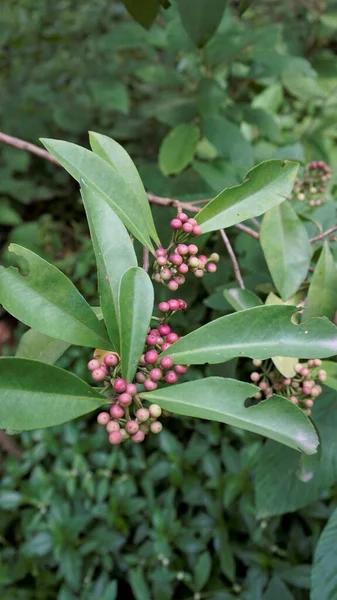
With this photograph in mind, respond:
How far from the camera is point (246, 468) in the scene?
160cm

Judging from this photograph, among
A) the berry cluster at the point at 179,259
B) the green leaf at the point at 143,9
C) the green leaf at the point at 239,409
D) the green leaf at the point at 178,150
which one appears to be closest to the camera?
the green leaf at the point at 239,409

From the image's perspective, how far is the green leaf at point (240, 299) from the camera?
72 cm

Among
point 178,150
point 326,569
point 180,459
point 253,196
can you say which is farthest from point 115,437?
point 180,459

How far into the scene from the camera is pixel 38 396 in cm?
51

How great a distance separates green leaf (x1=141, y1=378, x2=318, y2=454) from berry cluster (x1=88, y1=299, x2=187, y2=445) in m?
0.02

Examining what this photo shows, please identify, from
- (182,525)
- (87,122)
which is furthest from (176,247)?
(87,122)

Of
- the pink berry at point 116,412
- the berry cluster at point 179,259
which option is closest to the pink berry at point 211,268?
the berry cluster at point 179,259

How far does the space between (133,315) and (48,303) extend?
0.32 feet

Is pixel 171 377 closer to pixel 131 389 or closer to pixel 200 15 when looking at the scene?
pixel 131 389

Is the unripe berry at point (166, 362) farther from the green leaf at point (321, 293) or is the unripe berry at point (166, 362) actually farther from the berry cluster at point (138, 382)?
the green leaf at point (321, 293)

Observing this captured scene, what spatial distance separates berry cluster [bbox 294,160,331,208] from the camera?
0.97 meters

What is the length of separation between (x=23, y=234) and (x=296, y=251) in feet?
5.60

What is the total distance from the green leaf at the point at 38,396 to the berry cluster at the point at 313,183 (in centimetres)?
60

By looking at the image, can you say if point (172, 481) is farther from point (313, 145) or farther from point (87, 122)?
point (87, 122)
